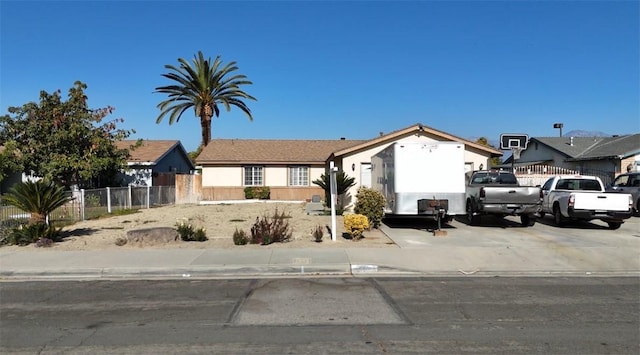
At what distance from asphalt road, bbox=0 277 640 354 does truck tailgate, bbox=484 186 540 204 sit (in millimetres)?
6115

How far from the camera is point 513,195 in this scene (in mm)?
14750

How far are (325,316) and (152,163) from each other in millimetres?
26289

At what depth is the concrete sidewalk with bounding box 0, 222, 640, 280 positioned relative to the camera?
917cm

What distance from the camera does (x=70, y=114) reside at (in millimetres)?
24359

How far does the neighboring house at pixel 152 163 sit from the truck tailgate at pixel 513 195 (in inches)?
790

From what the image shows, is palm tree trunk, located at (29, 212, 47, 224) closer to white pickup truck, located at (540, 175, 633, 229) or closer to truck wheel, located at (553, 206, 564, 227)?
white pickup truck, located at (540, 175, 633, 229)

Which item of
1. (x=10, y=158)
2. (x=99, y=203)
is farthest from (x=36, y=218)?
(x=10, y=158)

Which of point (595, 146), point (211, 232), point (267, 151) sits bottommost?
point (211, 232)

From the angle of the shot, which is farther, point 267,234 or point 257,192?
point 257,192

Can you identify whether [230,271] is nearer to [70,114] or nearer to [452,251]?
[452,251]

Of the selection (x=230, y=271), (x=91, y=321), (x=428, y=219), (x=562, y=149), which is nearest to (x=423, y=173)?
(x=428, y=219)

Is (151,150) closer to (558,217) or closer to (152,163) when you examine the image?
(152,163)

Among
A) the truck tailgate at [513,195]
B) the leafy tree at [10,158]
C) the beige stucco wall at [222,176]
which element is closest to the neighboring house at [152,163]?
the beige stucco wall at [222,176]

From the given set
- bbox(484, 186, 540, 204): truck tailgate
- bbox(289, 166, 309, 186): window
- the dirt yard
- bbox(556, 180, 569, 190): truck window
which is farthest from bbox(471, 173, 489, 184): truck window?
bbox(289, 166, 309, 186): window
